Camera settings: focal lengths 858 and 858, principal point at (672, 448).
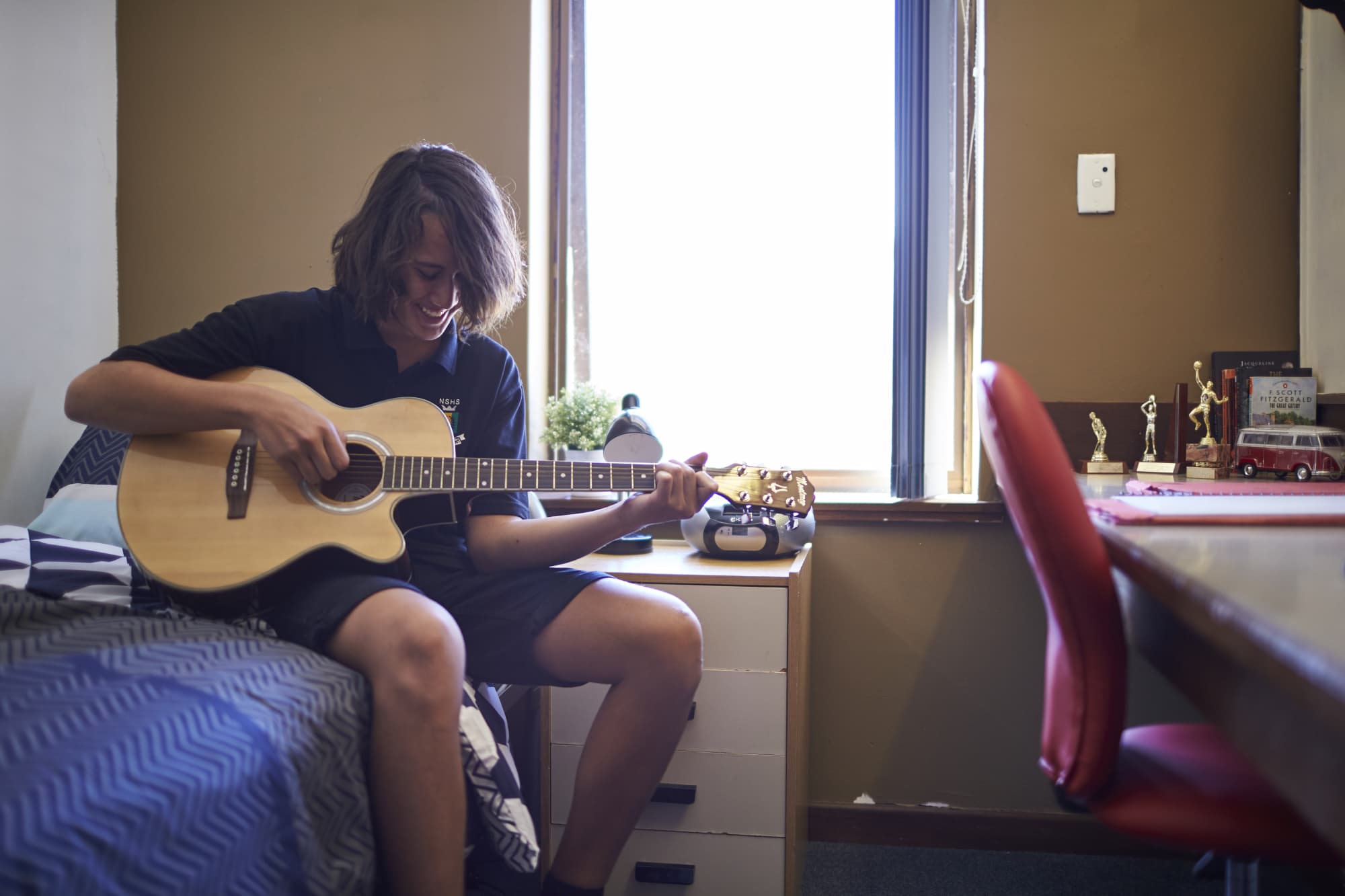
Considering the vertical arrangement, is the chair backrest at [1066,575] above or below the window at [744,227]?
below

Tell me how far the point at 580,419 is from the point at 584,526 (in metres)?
0.63

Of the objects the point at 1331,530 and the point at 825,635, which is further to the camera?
the point at 825,635

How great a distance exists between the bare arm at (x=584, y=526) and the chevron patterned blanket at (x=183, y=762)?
0.95 ft

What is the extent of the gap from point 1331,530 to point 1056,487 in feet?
1.00

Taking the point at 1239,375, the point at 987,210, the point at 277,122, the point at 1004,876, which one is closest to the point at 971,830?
the point at 1004,876

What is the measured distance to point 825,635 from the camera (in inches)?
76.2

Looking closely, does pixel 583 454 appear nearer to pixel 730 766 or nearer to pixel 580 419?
pixel 580 419

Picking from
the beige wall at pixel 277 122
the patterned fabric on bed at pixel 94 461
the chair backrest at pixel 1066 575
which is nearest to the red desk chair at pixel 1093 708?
the chair backrest at pixel 1066 575

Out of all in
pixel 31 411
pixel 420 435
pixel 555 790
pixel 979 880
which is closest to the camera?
pixel 420 435

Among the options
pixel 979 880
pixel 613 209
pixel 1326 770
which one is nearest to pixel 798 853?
pixel 979 880

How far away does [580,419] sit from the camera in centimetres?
196

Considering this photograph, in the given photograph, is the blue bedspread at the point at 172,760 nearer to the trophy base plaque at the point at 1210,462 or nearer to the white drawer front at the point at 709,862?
the white drawer front at the point at 709,862

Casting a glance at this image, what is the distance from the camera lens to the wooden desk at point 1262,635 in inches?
17.9

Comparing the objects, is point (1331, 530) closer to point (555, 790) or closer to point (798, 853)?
point (798, 853)
